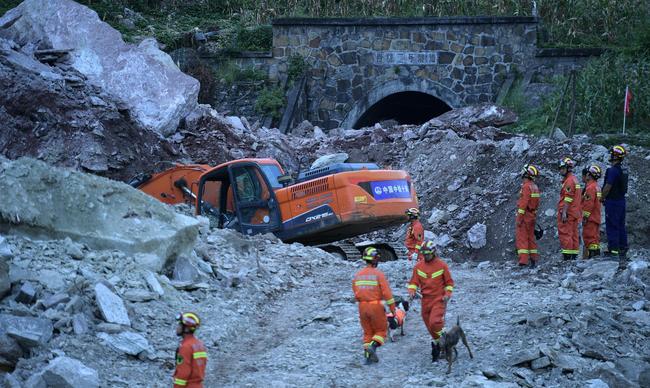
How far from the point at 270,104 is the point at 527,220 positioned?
1430 cm

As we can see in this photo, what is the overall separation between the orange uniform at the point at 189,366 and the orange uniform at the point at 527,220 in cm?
722

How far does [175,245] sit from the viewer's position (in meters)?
12.8

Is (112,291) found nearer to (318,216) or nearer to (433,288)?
(433,288)

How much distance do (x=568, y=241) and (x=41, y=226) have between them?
7207 millimetres

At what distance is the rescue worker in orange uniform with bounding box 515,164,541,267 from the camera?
14.4 metres

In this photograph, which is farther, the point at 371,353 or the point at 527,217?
the point at 527,217

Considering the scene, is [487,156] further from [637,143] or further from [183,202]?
[183,202]

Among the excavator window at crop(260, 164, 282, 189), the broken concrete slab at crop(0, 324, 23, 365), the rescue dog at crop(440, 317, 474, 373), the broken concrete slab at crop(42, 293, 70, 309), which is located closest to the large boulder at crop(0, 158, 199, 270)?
the broken concrete slab at crop(42, 293, 70, 309)

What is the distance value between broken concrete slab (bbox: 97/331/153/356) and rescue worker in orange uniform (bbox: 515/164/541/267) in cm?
623

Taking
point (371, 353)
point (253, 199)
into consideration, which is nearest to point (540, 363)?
point (371, 353)

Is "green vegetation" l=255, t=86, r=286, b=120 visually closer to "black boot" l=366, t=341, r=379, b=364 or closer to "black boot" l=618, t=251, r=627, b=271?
"black boot" l=618, t=251, r=627, b=271

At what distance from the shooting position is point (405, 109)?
1283 inches

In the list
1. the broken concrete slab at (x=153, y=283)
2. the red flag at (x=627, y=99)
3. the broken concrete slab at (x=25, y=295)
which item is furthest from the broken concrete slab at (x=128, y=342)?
the red flag at (x=627, y=99)

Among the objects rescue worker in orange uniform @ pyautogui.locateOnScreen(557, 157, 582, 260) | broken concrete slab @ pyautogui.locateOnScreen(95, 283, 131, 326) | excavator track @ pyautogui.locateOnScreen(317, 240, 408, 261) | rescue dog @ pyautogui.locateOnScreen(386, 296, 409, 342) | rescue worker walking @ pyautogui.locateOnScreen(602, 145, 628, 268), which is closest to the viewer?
broken concrete slab @ pyautogui.locateOnScreen(95, 283, 131, 326)
